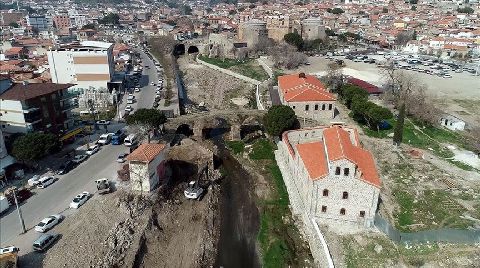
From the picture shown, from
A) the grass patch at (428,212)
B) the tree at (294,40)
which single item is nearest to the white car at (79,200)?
the grass patch at (428,212)

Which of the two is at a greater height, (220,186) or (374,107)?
(374,107)

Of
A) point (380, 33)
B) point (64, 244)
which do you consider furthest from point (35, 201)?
point (380, 33)

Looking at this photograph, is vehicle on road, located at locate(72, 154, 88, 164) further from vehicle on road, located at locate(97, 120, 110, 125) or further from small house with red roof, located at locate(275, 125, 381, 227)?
small house with red roof, located at locate(275, 125, 381, 227)

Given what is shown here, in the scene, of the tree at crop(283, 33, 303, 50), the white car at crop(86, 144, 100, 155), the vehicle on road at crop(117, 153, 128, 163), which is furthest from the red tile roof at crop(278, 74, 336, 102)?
the tree at crop(283, 33, 303, 50)

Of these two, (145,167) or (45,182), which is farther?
(45,182)

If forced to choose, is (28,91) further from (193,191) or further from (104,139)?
(193,191)

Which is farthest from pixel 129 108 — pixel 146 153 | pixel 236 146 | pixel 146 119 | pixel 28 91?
pixel 146 153

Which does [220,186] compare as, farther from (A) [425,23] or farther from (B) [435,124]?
(A) [425,23]

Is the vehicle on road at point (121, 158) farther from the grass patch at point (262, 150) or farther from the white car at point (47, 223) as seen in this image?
the grass patch at point (262, 150)
